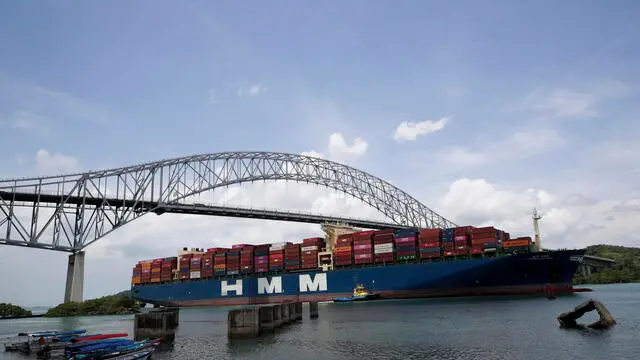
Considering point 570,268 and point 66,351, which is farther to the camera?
point 570,268

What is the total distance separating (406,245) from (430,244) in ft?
11.8

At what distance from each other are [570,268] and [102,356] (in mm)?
59867

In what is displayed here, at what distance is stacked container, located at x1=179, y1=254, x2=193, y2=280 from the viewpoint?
9000cm

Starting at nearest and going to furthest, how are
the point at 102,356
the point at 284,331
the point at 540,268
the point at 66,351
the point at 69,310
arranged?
the point at 102,356
the point at 66,351
the point at 284,331
the point at 540,268
the point at 69,310

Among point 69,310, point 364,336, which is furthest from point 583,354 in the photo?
point 69,310

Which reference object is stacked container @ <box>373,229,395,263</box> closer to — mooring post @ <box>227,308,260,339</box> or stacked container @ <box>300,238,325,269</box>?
stacked container @ <box>300,238,325,269</box>

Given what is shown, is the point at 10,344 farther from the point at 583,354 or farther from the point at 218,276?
the point at 218,276

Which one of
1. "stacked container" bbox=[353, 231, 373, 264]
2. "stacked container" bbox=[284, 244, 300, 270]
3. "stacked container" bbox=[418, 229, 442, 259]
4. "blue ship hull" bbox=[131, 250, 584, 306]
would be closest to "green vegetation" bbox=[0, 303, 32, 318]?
"blue ship hull" bbox=[131, 250, 584, 306]

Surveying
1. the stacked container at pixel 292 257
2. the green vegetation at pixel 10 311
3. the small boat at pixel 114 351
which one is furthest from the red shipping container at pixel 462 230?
the green vegetation at pixel 10 311

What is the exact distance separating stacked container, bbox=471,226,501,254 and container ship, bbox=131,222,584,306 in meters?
0.13

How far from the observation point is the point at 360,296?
68625 mm

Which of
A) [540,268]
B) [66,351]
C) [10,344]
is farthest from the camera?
[540,268]

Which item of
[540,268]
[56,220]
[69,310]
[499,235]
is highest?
[56,220]

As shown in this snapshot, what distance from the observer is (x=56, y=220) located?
6638 centimetres
